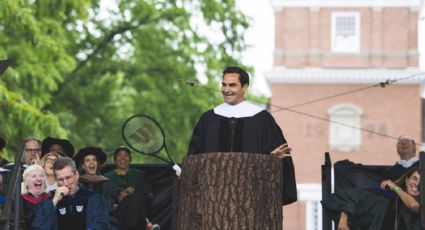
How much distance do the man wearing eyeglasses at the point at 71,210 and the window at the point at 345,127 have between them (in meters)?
45.0

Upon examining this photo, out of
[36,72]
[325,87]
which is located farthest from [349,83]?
[36,72]

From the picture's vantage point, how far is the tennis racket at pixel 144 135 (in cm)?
1349

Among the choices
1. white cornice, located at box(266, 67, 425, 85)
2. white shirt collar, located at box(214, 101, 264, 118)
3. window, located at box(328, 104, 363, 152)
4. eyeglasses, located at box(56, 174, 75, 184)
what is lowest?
eyeglasses, located at box(56, 174, 75, 184)

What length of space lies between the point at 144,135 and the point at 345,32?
46276 mm

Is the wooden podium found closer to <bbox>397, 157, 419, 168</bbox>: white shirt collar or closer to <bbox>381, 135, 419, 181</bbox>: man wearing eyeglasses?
<bbox>381, 135, 419, 181</bbox>: man wearing eyeglasses

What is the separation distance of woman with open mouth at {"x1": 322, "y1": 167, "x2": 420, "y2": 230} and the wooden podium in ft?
6.94

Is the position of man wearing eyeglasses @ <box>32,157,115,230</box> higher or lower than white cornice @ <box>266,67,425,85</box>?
lower

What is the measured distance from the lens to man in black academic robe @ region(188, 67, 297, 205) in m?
12.5

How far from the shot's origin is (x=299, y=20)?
58406 mm

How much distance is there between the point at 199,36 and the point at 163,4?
137 cm

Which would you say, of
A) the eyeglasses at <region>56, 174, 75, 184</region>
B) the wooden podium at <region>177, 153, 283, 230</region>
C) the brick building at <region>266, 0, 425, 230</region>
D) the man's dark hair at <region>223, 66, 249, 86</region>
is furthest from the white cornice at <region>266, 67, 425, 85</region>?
the wooden podium at <region>177, 153, 283, 230</region>

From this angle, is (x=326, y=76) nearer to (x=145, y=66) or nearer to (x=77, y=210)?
(x=145, y=66)

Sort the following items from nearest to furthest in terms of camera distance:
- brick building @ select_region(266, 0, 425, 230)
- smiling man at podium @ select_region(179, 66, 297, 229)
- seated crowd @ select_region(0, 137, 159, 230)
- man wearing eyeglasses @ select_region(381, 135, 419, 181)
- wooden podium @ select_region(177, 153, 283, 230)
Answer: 1. wooden podium @ select_region(177, 153, 283, 230)
2. smiling man at podium @ select_region(179, 66, 297, 229)
3. seated crowd @ select_region(0, 137, 159, 230)
4. man wearing eyeglasses @ select_region(381, 135, 419, 181)
5. brick building @ select_region(266, 0, 425, 230)

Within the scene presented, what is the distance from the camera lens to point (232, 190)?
12.0 metres
